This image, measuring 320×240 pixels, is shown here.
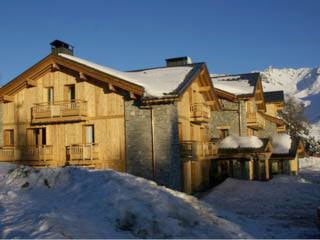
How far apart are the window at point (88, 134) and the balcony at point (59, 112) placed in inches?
35.7

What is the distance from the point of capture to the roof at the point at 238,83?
115 ft

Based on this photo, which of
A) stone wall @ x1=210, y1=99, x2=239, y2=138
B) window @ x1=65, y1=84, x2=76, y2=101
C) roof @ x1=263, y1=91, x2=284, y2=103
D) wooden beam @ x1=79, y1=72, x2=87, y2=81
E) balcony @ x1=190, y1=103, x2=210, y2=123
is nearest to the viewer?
wooden beam @ x1=79, y1=72, x2=87, y2=81

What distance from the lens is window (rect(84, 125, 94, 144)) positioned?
26.1 meters

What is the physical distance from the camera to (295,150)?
35.2 m

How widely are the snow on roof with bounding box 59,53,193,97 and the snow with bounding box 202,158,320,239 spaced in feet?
21.3

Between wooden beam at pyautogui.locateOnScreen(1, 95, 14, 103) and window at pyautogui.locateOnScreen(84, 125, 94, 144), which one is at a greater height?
wooden beam at pyautogui.locateOnScreen(1, 95, 14, 103)

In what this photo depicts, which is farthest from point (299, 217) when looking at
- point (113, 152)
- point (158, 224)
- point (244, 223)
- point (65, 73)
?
point (65, 73)

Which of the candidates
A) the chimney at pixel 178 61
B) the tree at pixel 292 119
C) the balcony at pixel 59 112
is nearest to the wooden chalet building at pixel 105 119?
the balcony at pixel 59 112

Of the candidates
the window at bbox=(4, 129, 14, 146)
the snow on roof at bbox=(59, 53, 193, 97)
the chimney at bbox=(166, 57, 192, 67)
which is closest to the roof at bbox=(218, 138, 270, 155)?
the snow on roof at bbox=(59, 53, 193, 97)

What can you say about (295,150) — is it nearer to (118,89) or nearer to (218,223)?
(118,89)

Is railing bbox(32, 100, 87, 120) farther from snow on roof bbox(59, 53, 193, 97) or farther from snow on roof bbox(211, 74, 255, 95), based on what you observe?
snow on roof bbox(211, 74, 255, 95)

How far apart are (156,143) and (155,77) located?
5745mm

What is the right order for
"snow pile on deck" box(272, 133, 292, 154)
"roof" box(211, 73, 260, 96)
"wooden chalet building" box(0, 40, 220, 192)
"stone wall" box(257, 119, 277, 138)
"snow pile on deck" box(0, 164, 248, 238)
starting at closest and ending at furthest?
"snow pile on deck" box(0, 164, 248, 238) < "wooden chalet building" box(0, 40, 220, 192) < "roof" box(211, 73, 260, 96) < "snow pile on deck" box(272, 133, 292, 154) < "stone wall" box(257, 119, 277, 138)

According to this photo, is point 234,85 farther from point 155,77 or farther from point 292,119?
point 292,119
